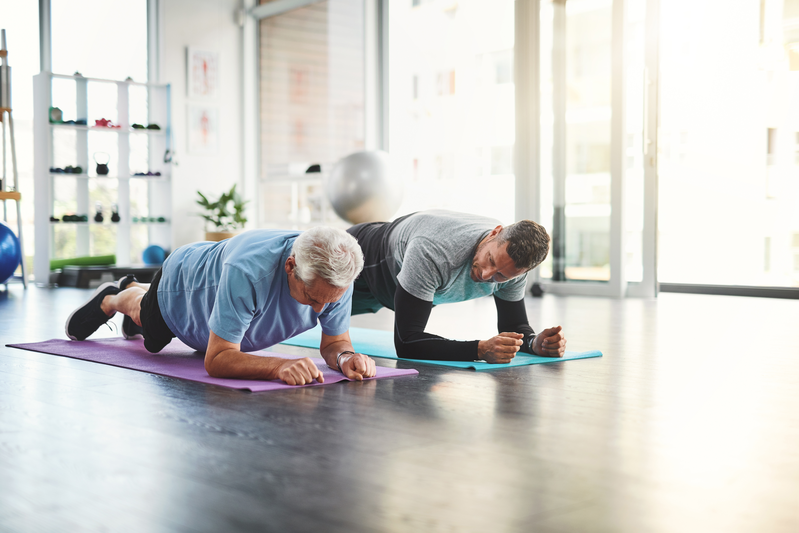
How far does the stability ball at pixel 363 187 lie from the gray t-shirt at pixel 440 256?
3290 mm

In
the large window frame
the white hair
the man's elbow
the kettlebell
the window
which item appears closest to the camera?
the white hair

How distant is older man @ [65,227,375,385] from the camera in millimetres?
1821

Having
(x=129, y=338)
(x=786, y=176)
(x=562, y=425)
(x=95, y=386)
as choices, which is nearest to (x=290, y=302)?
(x=95, y=386)

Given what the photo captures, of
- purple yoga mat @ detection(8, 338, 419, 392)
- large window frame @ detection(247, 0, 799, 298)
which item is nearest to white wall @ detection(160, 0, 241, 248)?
large window frame @ detection(247, 0, 799, 298)

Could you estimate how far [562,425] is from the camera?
5.50ft

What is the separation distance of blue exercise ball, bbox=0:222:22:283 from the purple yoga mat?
351cm

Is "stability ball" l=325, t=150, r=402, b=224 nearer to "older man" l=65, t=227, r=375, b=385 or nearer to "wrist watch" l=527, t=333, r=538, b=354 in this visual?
"wrist watch" l=527, t=333, r=538, b=354

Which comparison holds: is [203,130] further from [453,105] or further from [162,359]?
[162,359]

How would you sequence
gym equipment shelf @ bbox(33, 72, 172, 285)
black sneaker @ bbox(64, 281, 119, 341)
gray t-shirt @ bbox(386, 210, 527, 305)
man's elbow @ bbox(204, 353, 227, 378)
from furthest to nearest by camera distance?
gym equipment shelf @ bbox(33, 72, 172, 285) → black sneaker @ bbox(64, 281, 119, 341) → gray t-shirt @ bbox(386, 210, 527, 305) → man's elbow @ bbox(204, 353, 227, 378)

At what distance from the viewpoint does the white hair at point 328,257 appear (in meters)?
1.78

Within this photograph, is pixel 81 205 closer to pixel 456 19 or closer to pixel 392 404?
pixel 456 19

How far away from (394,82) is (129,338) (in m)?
5.15

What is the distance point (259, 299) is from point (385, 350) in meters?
0.95

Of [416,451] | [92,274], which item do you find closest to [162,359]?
[416,451]
